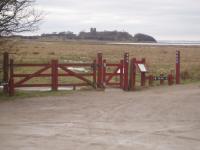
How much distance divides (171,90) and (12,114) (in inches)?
333

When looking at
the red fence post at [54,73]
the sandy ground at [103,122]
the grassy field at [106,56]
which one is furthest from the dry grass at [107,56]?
A: the sandy ground at [103,122]

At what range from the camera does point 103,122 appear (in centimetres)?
1345

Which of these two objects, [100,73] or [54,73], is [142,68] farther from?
[54,73]

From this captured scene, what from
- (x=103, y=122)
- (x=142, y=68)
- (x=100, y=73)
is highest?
(x=142, y=68)

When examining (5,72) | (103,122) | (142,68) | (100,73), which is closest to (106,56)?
(142,68)

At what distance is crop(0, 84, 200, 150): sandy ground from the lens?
10789 mm

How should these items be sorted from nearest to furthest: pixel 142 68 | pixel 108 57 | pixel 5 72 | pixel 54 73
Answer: pixel 5 72 < pixel 54 73 < pixel 142 68 < pixel 108 57

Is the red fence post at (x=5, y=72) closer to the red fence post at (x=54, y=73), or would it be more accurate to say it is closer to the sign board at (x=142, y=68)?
the red fence post at (x=54, y=73)

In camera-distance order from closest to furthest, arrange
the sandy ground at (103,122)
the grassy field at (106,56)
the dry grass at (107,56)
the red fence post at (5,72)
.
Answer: the sandy ground at (103,122), the red fence post at (5,72), the grassy field at (106,56), the dry grass at (107,56)

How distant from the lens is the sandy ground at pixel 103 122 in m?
10.8

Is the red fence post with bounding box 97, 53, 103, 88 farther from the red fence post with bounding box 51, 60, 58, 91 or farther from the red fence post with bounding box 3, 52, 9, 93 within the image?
the red fence post with bounding box 3, 52, 9, 93

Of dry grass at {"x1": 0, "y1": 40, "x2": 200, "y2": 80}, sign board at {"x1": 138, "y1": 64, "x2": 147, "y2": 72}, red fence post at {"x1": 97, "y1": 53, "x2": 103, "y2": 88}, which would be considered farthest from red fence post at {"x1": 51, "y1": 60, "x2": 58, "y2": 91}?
sign board at {"x1": 138, "y1": 64, "x2": 147, "y2": 72}

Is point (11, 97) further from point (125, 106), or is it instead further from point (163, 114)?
point (163, 114)

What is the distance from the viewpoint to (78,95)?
789 inches
